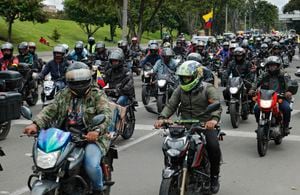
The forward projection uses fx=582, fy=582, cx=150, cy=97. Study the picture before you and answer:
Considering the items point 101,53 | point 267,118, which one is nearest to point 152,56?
point 101,53

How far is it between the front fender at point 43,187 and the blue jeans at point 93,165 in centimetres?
41

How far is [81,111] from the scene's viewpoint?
5.54 m

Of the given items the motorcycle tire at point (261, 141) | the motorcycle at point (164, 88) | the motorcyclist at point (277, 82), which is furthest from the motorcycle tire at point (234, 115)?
the motorcycle tire at point (261, 141)

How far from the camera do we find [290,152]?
30.4 feet

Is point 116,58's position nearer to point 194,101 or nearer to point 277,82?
point 277,82

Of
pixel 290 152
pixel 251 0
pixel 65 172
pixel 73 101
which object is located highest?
pixel 251 0

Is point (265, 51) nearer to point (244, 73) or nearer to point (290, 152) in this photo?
point (244, 73)

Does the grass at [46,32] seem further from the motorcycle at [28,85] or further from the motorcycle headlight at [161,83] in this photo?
the motorcycle headlight at [161,83]

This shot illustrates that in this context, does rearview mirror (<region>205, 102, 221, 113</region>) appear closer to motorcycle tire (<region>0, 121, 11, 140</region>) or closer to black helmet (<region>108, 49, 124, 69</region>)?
black helmet (<region>108, 49, 124, 69</region>)

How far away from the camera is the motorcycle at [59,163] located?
471 centimetres

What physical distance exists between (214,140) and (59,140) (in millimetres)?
1968

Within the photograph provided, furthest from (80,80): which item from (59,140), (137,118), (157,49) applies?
(157,49)

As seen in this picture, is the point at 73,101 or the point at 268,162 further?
the point at 268,162

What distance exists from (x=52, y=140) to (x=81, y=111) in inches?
30.4
